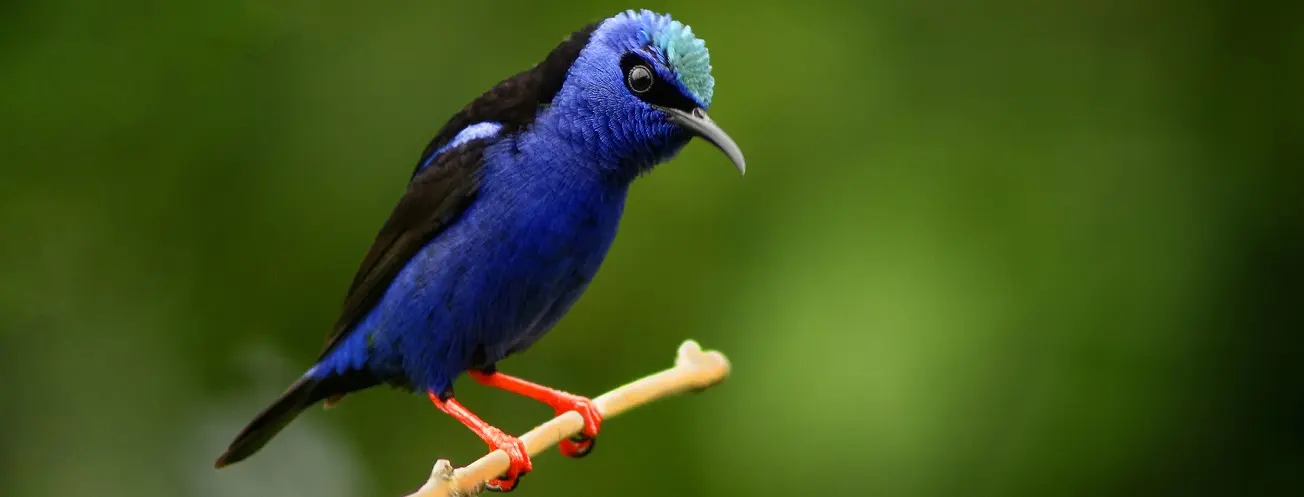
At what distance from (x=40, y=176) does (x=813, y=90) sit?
8.47ft

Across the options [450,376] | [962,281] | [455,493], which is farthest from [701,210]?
[455,493]

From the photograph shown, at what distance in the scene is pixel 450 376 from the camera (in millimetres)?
3475

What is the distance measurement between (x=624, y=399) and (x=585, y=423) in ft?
1.70

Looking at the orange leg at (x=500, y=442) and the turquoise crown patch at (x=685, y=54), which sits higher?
the turquoise crown patch at (x=685, y=54)

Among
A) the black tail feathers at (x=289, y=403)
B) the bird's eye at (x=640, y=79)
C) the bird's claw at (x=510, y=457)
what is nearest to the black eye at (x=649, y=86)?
the bird's eye at (x=640, y=79)

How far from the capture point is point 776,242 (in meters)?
5.02

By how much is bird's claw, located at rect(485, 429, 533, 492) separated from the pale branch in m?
0.11

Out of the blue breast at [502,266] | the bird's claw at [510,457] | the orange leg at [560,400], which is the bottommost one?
the bird's claw at [510,457]

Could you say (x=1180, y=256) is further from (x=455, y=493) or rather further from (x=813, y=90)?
(x=455, y=493)

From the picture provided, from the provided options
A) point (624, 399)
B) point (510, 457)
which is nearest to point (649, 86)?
point (624, 399)

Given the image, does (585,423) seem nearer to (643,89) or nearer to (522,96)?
(522,96)

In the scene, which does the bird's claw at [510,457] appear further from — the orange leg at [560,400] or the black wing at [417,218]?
the black wing at [417,218]

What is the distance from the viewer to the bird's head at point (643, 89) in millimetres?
3051

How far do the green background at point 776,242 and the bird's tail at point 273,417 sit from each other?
0.51 metres
